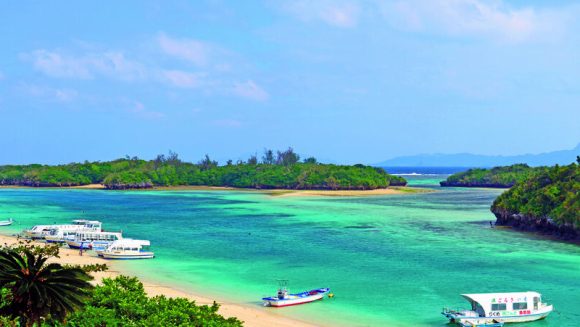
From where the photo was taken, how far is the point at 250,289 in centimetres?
5022

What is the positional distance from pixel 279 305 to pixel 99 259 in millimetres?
30261

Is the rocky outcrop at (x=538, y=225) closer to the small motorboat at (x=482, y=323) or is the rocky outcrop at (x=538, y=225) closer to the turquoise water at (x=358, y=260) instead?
the turquoise water at (x=358, y=260)

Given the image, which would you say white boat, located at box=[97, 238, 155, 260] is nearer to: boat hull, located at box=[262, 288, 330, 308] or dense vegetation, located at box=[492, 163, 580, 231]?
boat hull, located at box=[262, 288, 330, 308]

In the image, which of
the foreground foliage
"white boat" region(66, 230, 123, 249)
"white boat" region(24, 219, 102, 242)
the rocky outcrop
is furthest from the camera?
"white boat" region(24, 219, 102, 242)

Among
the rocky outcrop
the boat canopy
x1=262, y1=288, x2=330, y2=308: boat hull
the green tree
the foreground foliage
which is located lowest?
x1=262, y1=288, x2=330, y2=308: boat hull

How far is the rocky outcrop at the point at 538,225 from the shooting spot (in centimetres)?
8081

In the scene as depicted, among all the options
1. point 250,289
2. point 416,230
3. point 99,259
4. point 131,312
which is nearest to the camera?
point 131,312

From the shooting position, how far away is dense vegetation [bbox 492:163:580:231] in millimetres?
82625

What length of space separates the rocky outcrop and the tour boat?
55.3 m

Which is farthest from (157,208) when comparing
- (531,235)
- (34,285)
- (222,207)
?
(34,285)

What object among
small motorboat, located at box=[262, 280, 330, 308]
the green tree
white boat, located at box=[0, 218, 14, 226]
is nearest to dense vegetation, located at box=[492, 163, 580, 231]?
small motorboat, located at box=[262, 280, 330, 308]

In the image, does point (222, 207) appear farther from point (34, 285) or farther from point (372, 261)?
point (34, 285)

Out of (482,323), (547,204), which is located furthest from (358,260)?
(547,204)

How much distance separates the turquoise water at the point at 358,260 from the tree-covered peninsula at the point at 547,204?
13.1ft
